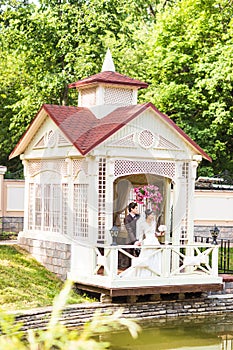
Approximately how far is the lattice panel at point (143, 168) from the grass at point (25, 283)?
234cm

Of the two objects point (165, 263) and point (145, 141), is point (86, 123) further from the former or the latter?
point (165, 263)

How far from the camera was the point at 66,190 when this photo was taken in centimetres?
1344

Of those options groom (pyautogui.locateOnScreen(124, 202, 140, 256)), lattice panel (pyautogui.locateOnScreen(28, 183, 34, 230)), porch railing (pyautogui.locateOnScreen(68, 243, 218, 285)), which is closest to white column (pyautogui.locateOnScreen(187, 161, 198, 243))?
porch railing (pyautogui.locateOnScreen(68, 243, 218, 285))

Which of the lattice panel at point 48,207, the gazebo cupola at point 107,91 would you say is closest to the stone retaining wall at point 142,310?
the lattice panel at point 48,207

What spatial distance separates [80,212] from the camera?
12977 millimetres

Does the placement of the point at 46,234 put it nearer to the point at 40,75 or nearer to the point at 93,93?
the point at 93,93

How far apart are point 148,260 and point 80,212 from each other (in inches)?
61.4

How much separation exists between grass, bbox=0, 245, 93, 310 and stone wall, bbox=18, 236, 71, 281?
0.10 m

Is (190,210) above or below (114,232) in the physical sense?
above

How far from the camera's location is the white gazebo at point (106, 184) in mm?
12531

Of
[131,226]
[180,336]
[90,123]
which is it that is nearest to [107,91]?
[90,123]

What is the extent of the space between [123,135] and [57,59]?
842 cm

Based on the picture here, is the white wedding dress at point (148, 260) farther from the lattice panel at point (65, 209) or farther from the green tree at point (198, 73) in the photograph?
the green tree at point (198, 73)

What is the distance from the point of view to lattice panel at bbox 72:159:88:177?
1284cm
